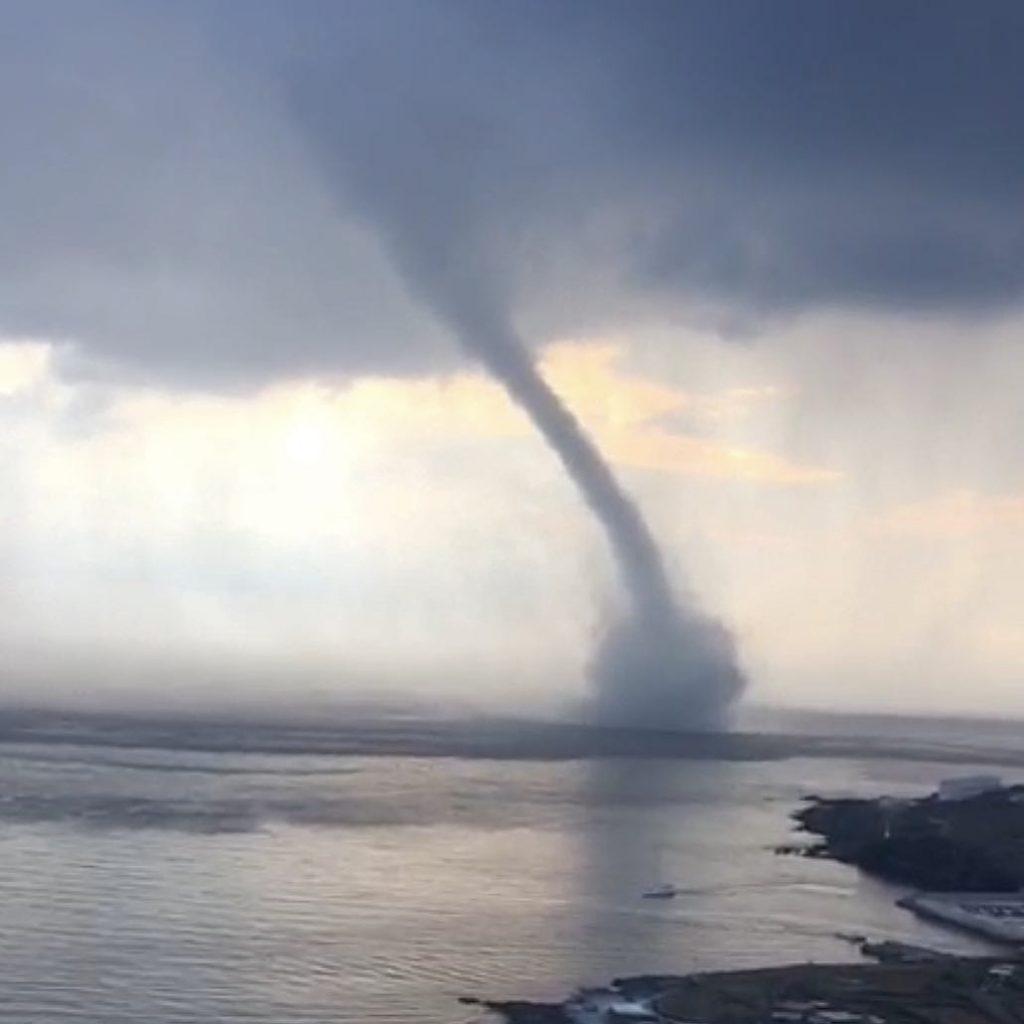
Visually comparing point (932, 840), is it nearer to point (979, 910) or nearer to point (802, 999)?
point (979, 910)

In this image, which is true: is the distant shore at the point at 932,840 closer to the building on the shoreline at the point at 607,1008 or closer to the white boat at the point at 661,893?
the white boat at the point at 661,893

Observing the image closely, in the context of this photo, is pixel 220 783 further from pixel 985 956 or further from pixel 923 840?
pixel 985 956

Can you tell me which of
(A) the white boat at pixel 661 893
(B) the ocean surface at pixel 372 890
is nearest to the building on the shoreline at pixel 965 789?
(B) the ocean surface at pixel 372 890

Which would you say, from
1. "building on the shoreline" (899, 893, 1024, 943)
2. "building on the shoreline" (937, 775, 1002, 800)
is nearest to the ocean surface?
"building on the shoreline" (899, 893, 1024, 943)

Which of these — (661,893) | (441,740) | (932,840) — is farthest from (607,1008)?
(441,740)

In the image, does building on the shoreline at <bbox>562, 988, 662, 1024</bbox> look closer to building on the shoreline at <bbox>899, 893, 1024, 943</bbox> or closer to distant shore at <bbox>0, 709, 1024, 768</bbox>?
building on the shoreline at <bbox>899, 893, 1024, 943</bbox>

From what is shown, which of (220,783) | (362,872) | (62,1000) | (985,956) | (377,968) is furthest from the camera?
(220,783)

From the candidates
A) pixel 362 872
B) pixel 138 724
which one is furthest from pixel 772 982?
pixel 138 724
